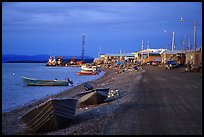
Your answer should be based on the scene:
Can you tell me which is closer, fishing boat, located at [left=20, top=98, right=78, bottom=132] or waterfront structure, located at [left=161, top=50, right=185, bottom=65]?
fishing boat, located at [left=20, top=98, right=78, bottom=132]

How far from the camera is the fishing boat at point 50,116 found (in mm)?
15883

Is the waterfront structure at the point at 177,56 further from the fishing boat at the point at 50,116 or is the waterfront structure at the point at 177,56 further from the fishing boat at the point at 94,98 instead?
the fishing boat at the point at 50,116

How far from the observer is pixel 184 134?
37.8 feet

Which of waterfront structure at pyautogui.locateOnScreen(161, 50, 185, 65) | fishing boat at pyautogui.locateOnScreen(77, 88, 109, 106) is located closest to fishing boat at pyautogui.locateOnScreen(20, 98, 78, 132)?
fishing boat at pyautogui.locateOnScreen(77, 88, 109, 106)

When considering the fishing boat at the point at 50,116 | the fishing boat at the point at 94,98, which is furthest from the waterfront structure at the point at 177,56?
the fishing boat at the point at 50,116

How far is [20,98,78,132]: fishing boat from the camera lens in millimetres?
15883

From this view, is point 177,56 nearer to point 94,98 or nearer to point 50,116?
point 94,98

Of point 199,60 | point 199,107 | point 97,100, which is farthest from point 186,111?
point 199,60

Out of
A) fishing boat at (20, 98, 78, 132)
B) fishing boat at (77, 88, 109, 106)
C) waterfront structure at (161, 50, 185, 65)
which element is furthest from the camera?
waterfront structure at (161, 50, 185, 65)

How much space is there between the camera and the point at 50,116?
1598 cm

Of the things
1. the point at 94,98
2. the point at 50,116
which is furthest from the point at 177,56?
the point at 50,116

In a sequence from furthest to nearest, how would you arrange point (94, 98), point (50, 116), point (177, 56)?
point (177, 56) < point (94, 98) < point (50, 116)

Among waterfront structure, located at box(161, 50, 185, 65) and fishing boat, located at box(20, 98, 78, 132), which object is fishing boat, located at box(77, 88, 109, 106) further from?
waterfront structure, located at box(161, 50, 185, 65)

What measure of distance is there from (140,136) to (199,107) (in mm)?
5968
